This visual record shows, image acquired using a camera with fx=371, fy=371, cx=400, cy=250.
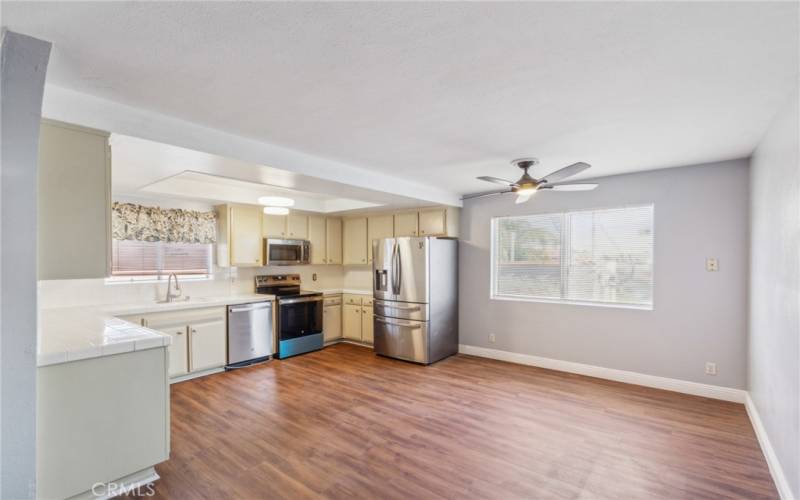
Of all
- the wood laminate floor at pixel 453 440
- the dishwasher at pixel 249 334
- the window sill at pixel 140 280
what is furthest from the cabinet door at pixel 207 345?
the window sill at pixel 140 280

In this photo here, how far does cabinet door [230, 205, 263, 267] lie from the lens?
5.00m

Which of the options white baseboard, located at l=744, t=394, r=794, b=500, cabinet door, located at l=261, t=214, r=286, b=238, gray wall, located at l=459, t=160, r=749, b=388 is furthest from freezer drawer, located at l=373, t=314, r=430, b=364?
white baseboard, located at l=744, t=394, r=794, b=500

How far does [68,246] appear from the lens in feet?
6.56

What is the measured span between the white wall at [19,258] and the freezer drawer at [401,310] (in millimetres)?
3792

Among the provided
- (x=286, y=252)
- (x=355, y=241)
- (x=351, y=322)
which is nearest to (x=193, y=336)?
(x=286, y=252)

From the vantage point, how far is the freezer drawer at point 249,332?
4.70m

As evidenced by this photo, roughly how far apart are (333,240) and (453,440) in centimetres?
420

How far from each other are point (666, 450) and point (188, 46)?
12.8ft

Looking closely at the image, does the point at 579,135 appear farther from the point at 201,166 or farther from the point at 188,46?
the point at 201,166

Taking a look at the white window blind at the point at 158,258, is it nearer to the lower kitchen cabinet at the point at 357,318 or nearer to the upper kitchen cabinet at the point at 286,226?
the upper kitchen cabinet at the point at 286,226

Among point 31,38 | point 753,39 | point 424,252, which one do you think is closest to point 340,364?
point 424,252

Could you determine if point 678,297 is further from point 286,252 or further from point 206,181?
point 206,181

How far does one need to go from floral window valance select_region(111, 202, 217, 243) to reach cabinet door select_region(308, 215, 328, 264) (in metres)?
1.44

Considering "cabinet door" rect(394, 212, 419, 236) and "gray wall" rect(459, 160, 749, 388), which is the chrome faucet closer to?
"cabinet door" rect(394, 212, 419, 236)
